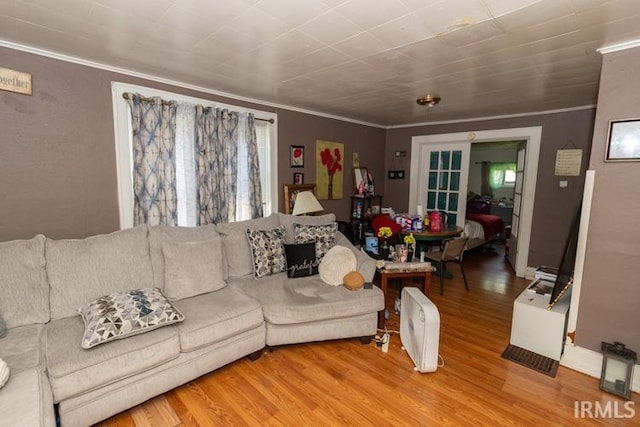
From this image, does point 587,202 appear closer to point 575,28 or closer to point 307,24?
point 575,28

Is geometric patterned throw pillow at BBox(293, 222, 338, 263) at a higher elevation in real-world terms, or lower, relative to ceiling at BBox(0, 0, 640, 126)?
lower

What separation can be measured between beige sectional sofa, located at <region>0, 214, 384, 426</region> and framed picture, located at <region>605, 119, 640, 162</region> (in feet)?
6.21

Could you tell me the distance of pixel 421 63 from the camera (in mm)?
2350

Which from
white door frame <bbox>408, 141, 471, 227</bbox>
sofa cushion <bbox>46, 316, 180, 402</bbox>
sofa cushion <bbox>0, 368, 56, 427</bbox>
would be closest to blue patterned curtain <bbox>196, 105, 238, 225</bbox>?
sofa cushion <bbox>46, 316, 180, 402</bbox>

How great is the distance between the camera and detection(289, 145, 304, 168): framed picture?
404 centimetres

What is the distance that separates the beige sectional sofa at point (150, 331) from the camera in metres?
1.54

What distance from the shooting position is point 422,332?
7.02 ft

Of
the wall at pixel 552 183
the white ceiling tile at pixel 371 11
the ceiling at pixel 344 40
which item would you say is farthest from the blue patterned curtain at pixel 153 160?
the wall at pixel 552 183

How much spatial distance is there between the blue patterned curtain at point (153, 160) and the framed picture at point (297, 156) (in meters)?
1.53

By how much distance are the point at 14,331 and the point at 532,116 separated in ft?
18.2

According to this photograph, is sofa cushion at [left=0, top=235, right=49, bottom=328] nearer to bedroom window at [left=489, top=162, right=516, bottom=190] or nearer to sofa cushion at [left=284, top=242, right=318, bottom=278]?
sofa cushion at [left=284, top=242, right=318, bottom=278]

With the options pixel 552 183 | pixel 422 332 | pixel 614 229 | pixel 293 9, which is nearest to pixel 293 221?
pixel 422 332

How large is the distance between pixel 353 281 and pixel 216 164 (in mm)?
1915

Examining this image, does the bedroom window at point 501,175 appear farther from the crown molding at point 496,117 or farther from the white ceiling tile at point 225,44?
the white ceiling tile at point 225,44
